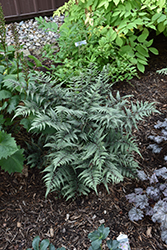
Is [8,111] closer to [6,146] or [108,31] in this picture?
[6,146]

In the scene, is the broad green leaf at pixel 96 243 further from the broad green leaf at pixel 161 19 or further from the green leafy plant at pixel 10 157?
the broad green leaf at pixel 161 19

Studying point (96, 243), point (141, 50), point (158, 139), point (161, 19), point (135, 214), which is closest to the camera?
point (96, 243)

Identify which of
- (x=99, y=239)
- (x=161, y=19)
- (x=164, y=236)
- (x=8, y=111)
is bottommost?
(x=164, y=236)

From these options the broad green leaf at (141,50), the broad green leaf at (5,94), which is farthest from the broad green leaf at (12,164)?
the broad green leaf at (141,50)

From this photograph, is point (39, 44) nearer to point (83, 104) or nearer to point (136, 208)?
point (83, 104)

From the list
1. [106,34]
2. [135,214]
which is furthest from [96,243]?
[106,34]

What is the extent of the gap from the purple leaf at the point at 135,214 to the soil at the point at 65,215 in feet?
0.35

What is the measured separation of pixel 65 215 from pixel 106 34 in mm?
2461

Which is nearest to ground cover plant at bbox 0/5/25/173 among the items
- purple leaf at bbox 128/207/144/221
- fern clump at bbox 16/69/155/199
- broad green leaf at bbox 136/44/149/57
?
fern clump at bbox 16/69/155/199

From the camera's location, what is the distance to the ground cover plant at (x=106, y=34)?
3312 mm

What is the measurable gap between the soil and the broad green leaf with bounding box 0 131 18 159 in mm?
512

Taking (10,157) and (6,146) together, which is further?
(10,157)

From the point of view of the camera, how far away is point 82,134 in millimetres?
2230

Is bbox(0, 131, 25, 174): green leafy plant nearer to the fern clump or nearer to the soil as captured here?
the fern clump
